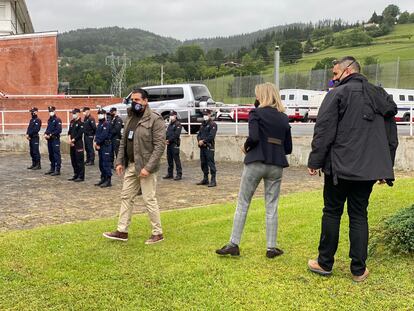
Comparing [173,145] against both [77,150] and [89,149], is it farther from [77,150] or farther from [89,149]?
[89,149]

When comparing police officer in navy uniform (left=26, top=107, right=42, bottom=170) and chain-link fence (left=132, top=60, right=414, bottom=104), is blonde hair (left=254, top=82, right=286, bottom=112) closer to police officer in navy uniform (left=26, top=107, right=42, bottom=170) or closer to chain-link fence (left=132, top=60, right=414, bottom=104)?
police officer in navy uniform (left=26, top=107, right=42, bottom=170)

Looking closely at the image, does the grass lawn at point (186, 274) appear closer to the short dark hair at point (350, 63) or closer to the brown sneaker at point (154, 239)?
the brown sneaker at point (154, 239)

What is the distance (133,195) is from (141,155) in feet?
1.65

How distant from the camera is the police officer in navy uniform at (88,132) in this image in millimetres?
13406

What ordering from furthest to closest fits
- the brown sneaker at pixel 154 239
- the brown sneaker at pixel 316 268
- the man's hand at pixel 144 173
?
the brown sneaker at pixel 154 239 < the man's hand at pixel 144 173 < the brown sneaker at pixel 316 268

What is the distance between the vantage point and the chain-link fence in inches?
1511

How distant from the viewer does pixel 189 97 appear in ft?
63.8

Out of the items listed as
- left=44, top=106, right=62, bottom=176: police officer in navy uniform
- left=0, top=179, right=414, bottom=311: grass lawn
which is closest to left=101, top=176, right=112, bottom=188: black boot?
left=44, top=106, right=62, bottom=176: police officer in navy uniform

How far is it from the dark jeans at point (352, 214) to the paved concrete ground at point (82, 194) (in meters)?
4.63

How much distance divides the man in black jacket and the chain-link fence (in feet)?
106

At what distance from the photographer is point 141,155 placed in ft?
19.0

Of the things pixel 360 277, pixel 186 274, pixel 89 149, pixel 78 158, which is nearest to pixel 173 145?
pixel 78 158

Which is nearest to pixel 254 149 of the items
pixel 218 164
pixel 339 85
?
pixel 339 85

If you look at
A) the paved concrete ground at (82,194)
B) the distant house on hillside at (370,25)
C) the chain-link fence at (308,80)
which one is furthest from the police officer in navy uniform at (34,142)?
the distant house on hillside at (370,25)
